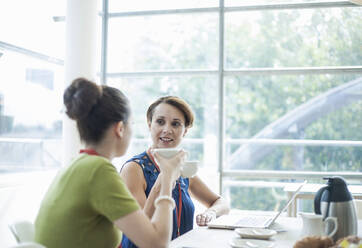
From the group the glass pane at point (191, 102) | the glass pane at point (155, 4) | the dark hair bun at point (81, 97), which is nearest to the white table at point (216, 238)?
the dark hair bun at point (81, 97)

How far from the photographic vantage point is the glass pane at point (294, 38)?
5.04 m

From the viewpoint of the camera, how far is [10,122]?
13.9 feet

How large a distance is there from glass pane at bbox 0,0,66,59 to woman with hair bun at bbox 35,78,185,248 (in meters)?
3.04

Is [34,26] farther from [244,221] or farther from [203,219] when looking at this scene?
[244,221]

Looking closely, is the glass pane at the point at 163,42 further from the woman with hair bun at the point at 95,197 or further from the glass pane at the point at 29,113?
the woman with hair bun at the point at 95,197

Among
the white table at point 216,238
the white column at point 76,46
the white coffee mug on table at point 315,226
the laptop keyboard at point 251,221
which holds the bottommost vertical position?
the white table at point 216,238

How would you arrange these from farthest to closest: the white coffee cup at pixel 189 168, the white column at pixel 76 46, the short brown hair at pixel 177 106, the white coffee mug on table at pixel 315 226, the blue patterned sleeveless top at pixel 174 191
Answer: the white column at pixel 76 46
the short brown hair at pixel 177 106
the blue patterned sleeveless top at pixel 174 191
the white coffee cup at pixel 189 168
the white coffee mug on table at pixel 315 226

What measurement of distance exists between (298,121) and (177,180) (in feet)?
10.7

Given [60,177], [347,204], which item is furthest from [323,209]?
[60,177]

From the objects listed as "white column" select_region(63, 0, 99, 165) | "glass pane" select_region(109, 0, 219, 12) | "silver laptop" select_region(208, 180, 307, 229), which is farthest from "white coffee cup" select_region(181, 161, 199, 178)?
"glass pane" select_region(109, 0, 219, 12)

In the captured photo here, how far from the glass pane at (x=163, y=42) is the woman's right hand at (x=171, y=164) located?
12.6 feet

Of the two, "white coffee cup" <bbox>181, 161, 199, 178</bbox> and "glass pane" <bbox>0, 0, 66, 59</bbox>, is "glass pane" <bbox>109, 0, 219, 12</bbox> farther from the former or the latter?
"white coffee cup" <bbox>181, 161, 199, 178</bbox>

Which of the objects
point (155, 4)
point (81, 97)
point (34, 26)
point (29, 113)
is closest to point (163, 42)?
point (155, 4)

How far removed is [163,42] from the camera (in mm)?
5594
